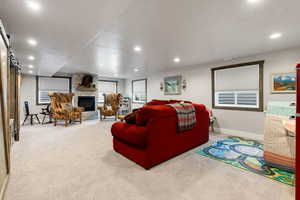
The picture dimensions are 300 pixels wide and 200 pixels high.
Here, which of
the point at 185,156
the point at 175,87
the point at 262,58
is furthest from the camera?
the point at 175,87

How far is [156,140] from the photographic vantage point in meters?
2.18

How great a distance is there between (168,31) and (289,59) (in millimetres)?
3091

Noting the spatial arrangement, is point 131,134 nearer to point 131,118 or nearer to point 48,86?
point 131,118

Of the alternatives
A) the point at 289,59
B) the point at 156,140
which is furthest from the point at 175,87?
the point at 156,140

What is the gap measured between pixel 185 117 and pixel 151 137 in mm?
896

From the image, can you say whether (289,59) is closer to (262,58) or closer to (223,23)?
(262,58)

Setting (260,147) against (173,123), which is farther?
(260,147)

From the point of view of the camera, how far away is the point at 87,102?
721 cm

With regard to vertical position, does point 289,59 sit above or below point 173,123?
above

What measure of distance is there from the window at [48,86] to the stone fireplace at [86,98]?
1.56 feet

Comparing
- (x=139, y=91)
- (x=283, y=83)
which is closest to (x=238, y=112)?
(x=283, y=83)

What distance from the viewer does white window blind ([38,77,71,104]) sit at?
254 inches

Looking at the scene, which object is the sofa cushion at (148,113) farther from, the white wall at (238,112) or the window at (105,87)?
the window at (105,87)

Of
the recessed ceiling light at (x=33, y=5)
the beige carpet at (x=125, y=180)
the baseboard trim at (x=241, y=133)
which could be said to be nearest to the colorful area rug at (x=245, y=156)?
the beige carpet at (x=125, y=180)
